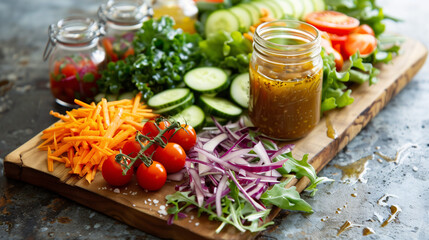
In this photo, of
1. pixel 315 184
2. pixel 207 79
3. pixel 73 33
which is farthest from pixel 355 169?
pixel 73 33

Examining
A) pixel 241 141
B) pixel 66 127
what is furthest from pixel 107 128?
pixel 241 141

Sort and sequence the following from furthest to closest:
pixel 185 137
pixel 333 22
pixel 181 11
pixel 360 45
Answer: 1. pixel 181 11
2. pixel 333 22
3. pixel 360 45
4. pixel 185 137

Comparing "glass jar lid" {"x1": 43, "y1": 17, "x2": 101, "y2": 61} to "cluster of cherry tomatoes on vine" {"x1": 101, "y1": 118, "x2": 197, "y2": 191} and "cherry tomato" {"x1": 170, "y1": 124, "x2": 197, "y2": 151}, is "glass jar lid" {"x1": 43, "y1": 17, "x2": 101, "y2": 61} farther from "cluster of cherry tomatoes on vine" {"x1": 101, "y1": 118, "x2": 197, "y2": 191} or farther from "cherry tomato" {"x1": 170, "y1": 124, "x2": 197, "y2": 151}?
"cherry tomato" {"x1": 170, "y1": 124, "x2": 197, "y2": 151}

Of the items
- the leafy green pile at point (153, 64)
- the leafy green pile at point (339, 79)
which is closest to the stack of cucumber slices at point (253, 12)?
the leafy green pile at point (153, 64)

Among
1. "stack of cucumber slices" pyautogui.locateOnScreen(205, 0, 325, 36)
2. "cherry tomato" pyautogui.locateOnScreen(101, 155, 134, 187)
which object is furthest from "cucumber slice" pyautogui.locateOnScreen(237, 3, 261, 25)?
"cherry tomato" pyautogui.locateOnScreen(101, 155, 134, 187)

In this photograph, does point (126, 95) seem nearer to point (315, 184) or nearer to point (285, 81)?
point (285, 81)

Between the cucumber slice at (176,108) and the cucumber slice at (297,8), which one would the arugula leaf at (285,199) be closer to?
the cucumber slice at (176,108)

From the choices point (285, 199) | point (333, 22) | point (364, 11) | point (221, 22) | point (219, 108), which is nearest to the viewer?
point (285, 199)
